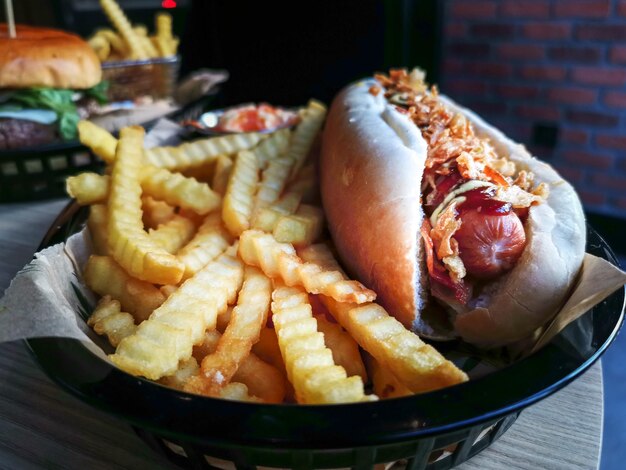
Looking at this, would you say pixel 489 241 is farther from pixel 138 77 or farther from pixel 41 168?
pixel 138 77

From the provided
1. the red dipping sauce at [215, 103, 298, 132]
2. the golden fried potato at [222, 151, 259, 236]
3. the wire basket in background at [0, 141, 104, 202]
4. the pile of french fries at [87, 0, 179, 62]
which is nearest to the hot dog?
the golden fried potato at [222, 151, 259, 236]

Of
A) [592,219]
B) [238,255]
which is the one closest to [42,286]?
[238,255]

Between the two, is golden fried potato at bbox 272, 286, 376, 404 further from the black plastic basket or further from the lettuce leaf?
the lettuce leaf

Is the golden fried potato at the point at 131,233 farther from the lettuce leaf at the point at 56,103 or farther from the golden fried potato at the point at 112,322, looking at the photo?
the lettuce leaf at the point at 56,103

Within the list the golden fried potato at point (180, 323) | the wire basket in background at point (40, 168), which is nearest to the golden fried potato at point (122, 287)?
the golden fried potato at point (180, 323)

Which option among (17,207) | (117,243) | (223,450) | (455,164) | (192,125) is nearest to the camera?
(223,450)

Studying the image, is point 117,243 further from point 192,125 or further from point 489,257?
point 192,125
